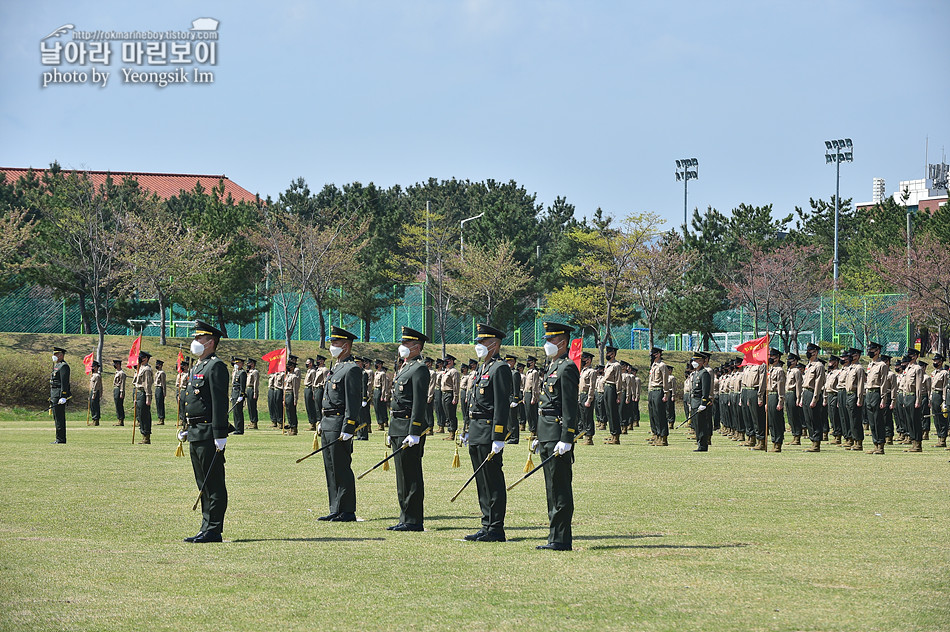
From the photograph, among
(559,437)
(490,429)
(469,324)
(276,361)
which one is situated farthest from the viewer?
(469,324)

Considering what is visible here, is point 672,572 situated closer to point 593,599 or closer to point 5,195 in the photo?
point 593,599

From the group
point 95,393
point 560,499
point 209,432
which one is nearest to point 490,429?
point 560,499

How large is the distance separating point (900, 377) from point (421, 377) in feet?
58.5

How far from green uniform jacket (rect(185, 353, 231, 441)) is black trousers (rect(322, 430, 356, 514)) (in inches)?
63.5

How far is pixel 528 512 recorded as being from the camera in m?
12.7

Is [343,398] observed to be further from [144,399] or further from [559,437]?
[144,399]

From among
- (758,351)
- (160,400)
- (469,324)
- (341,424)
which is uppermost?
(469,324)

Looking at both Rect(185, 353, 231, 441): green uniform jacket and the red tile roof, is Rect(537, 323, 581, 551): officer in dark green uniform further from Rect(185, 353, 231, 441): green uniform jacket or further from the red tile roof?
the red tile roof

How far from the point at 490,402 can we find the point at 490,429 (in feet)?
0.88

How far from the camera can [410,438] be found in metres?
11.0

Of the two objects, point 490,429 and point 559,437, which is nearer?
point 559,437

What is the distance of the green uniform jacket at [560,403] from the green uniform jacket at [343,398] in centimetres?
223

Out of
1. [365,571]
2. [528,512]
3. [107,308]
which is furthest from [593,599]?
[107,308]

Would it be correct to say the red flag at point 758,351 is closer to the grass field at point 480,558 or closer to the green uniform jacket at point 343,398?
the grass field at point 480,558
